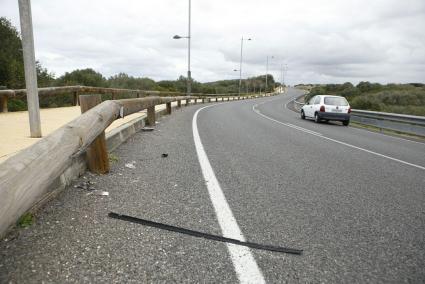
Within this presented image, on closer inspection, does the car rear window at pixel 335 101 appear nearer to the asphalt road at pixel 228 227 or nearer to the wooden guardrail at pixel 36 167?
the asphalt road at pixel 228 227

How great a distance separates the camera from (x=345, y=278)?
2473mm

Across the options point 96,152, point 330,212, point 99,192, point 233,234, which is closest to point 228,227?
point 233,234

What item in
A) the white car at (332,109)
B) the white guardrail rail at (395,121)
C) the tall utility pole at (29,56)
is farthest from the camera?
the white car at (332,109)

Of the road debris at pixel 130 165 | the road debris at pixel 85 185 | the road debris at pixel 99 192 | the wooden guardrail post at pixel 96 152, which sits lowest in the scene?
the road debris at pixel 130 165

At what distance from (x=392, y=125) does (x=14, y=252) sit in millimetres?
16880

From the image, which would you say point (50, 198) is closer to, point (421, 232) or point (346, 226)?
point (346, 226)

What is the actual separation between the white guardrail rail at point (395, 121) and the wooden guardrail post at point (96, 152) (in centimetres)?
1383

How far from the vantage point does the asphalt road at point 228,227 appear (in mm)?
2477

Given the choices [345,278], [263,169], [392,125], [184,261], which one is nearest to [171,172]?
[263,169]

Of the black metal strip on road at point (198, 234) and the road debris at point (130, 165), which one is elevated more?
the road debris at point (130, 165)

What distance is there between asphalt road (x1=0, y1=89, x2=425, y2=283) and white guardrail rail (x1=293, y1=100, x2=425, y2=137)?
10.0 meters

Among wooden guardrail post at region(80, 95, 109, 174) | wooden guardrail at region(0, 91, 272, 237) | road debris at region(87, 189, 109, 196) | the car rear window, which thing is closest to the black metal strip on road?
road debris at region(87, 189, 109, 196)

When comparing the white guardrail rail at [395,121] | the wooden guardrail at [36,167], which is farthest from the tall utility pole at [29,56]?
the white guardrail rail at [395,121]

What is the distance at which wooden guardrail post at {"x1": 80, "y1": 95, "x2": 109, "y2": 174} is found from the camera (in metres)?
4.66
